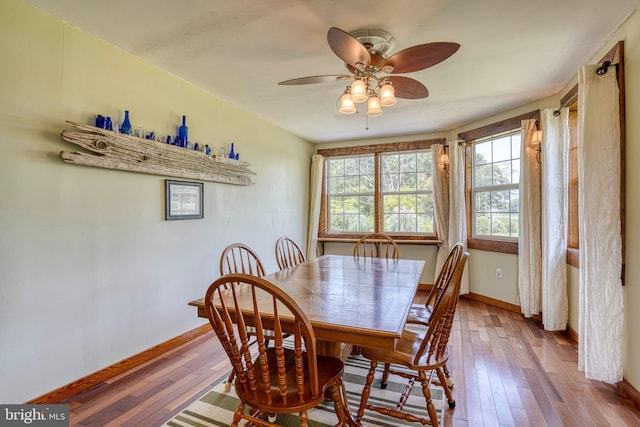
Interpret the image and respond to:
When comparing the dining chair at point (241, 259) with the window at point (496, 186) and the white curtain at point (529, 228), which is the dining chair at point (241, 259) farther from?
the window at point (496, 186)

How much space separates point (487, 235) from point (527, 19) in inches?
108

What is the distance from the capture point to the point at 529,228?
3.36 metres

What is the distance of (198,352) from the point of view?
8.73 ft

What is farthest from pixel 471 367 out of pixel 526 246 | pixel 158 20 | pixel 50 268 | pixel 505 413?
pixel 158 20

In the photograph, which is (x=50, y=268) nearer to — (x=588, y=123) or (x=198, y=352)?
(x=198, y=352)

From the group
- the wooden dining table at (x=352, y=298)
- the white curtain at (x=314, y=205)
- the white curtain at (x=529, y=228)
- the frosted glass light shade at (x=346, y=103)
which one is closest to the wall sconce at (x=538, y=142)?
the white curtain at (x=529, y=228)

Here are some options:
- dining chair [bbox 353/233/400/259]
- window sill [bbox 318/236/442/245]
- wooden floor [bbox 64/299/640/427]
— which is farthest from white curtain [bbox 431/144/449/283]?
wooden floor [bbox 64/299/640/427]

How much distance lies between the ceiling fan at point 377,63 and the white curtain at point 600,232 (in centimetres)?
115

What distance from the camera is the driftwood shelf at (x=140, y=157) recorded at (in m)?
2.00

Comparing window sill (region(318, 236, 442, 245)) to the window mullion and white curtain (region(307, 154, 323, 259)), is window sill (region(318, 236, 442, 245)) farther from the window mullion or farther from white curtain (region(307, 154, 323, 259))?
the window mullion

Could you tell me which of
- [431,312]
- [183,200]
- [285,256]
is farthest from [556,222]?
[183,200]

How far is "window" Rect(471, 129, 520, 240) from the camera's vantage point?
377cm

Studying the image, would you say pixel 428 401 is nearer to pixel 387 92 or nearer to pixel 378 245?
pixel 387 92

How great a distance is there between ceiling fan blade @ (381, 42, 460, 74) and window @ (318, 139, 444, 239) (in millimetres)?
2941
